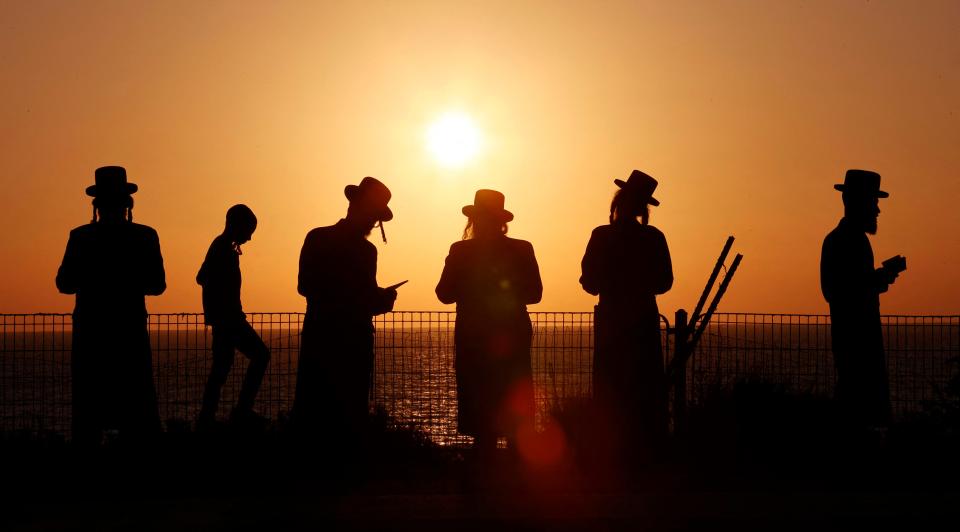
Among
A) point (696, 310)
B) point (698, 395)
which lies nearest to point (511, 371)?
point (696, 310)

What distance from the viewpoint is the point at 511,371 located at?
701 cm

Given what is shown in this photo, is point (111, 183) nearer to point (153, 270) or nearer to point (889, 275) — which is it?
point (153, 270)

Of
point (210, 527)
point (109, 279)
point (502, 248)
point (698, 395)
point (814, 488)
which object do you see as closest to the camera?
point (210, 527)

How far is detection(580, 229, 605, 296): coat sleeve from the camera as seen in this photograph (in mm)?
6953

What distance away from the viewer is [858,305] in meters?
7.19

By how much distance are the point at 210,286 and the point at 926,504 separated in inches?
195

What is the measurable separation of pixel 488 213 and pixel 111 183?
248 centimetres

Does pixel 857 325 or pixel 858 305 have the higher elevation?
pixel 858 305

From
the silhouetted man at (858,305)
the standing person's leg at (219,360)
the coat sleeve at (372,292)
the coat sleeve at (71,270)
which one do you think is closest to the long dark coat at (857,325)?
the silhouetted man at (858,305)

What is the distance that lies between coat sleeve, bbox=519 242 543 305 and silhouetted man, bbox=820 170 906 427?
2.09m

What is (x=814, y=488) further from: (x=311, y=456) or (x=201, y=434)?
(x=201, y=434)

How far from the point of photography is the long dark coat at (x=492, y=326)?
6.92 metres

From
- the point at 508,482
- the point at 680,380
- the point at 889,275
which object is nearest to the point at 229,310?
the point at 508,482

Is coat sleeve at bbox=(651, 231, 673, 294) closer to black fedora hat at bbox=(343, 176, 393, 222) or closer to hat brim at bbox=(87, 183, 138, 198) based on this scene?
black fedora hat at bbox=(343, 176, 393, 222)
